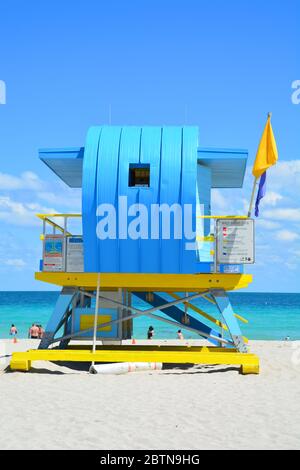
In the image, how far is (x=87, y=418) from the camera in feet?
38.2

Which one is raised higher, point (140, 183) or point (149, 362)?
point (140, 183)

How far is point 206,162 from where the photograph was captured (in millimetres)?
18406

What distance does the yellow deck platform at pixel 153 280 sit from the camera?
58.0 ft

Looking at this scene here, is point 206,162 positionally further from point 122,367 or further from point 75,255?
point 122,367

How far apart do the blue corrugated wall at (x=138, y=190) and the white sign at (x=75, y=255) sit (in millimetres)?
375

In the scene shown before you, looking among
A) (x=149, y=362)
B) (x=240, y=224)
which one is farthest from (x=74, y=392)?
(x=240, y=224)

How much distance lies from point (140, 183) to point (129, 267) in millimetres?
2476

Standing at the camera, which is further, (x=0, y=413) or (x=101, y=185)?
(x=101, y=185)

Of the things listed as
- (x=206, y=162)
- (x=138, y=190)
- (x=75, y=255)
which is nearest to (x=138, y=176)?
(x=138, y=190)

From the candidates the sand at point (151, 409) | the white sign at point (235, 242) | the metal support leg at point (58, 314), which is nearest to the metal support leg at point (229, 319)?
the sand at point (151, 409)

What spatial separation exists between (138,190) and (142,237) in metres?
1.19

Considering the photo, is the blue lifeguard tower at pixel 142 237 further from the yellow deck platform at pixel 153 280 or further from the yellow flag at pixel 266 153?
the yellow flag at pixel 266 153
